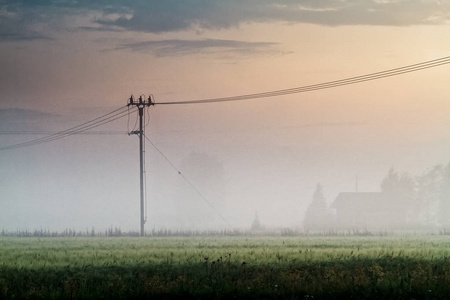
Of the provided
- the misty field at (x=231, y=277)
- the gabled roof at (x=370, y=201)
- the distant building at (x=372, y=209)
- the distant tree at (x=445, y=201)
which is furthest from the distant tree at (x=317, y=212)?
the misty field at (x=231, y=277)

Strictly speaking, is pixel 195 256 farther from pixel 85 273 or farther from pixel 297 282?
pixel 297 282

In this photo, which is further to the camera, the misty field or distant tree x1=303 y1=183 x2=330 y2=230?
distant tree x1=303 y1=183 x2=330 y2=230

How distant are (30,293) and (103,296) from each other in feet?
7.69

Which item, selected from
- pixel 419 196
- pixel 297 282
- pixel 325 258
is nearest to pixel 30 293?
pixel 297 282

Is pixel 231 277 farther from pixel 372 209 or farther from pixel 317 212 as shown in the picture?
pixel 372 209

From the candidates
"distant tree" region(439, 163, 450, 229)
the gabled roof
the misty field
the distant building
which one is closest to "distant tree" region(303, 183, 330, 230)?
the distant building

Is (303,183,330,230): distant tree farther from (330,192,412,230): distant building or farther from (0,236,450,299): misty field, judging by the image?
(0,236,450,299): misty field

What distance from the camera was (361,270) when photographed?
2625 centimetres

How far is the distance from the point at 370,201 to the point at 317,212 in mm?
16322

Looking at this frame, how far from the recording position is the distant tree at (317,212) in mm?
146000

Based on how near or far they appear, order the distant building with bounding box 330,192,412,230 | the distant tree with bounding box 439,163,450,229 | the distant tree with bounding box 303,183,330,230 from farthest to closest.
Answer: the distant building with bounding box 330,192,412,230, the distant tree with bounding box 303,183,330,230, the distant tree with bounding box 439,163,450,229

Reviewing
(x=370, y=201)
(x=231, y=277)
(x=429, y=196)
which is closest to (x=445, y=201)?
(x=429, y=196)

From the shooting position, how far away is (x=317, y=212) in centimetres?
15150

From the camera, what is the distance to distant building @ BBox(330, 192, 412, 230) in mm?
150625
